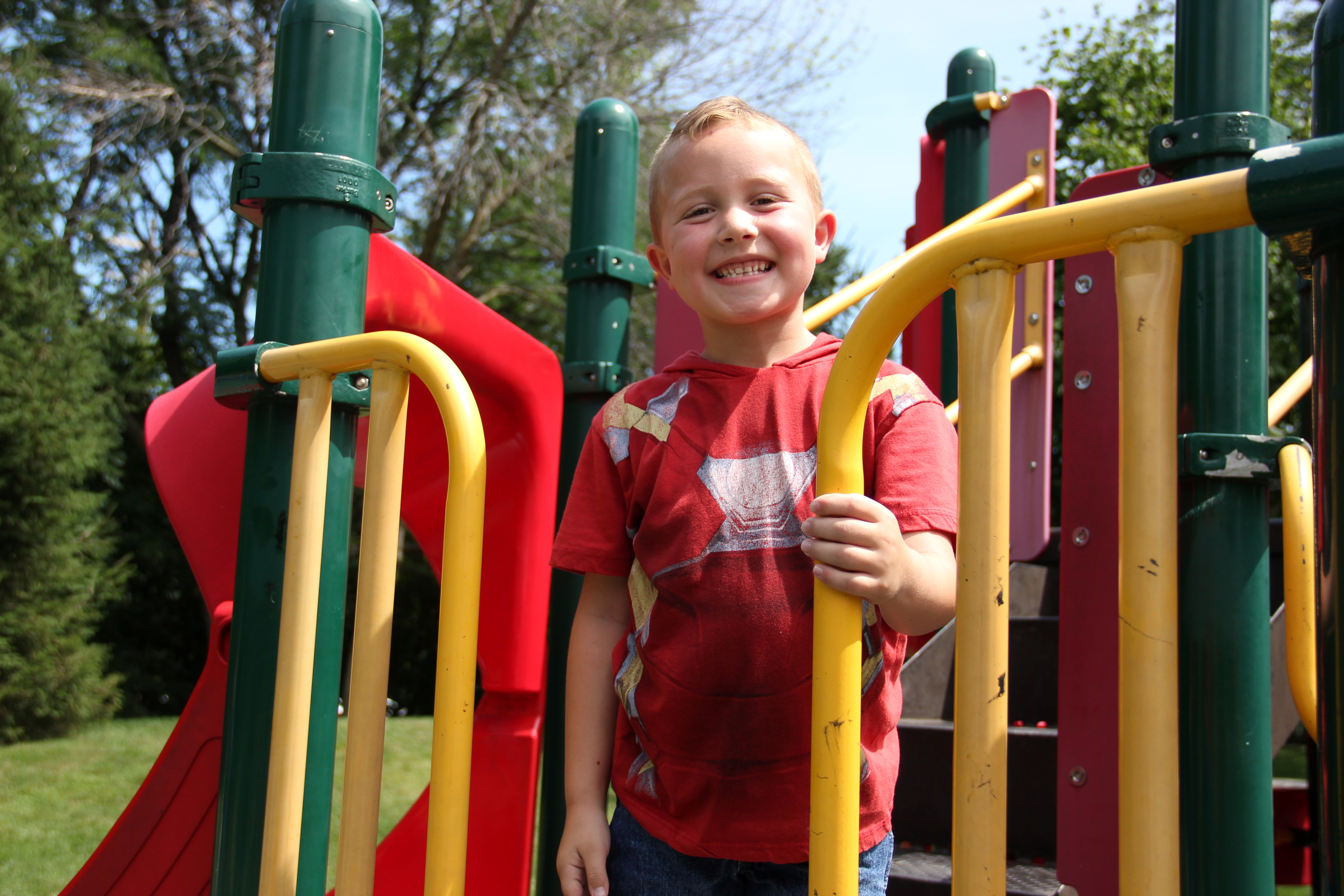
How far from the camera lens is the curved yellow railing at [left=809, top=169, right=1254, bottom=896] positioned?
80 cm

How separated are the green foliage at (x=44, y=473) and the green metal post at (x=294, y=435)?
17.7 feet

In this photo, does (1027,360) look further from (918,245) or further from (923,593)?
(923,593)

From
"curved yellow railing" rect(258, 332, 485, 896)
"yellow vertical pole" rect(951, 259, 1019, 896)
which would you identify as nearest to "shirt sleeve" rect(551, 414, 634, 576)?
"curved yellow railing" rect(258, 332, 485, 896)

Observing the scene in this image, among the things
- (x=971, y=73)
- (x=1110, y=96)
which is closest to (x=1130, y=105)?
(x=1110, y=96)

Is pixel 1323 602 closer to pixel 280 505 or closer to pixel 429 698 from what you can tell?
pixel 280 505

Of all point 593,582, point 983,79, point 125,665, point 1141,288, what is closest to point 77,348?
point 125,665

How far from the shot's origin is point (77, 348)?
7.19 metres

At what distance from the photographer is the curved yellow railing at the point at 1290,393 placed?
80.2 inches

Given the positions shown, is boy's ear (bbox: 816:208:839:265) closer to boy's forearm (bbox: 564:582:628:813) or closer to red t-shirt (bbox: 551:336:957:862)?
red t-shirt (bbox: 551:336:957:862)

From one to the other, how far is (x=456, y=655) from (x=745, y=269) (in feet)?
1.83

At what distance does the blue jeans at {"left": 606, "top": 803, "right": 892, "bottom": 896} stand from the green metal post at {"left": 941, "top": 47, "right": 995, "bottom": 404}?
5.86ft

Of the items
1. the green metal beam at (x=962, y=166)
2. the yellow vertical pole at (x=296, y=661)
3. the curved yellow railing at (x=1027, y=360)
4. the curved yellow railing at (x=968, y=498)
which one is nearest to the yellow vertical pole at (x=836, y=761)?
the curved yellow railing at (x=968, y=498)

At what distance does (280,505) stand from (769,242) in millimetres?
771

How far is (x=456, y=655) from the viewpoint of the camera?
1155 millimetres
